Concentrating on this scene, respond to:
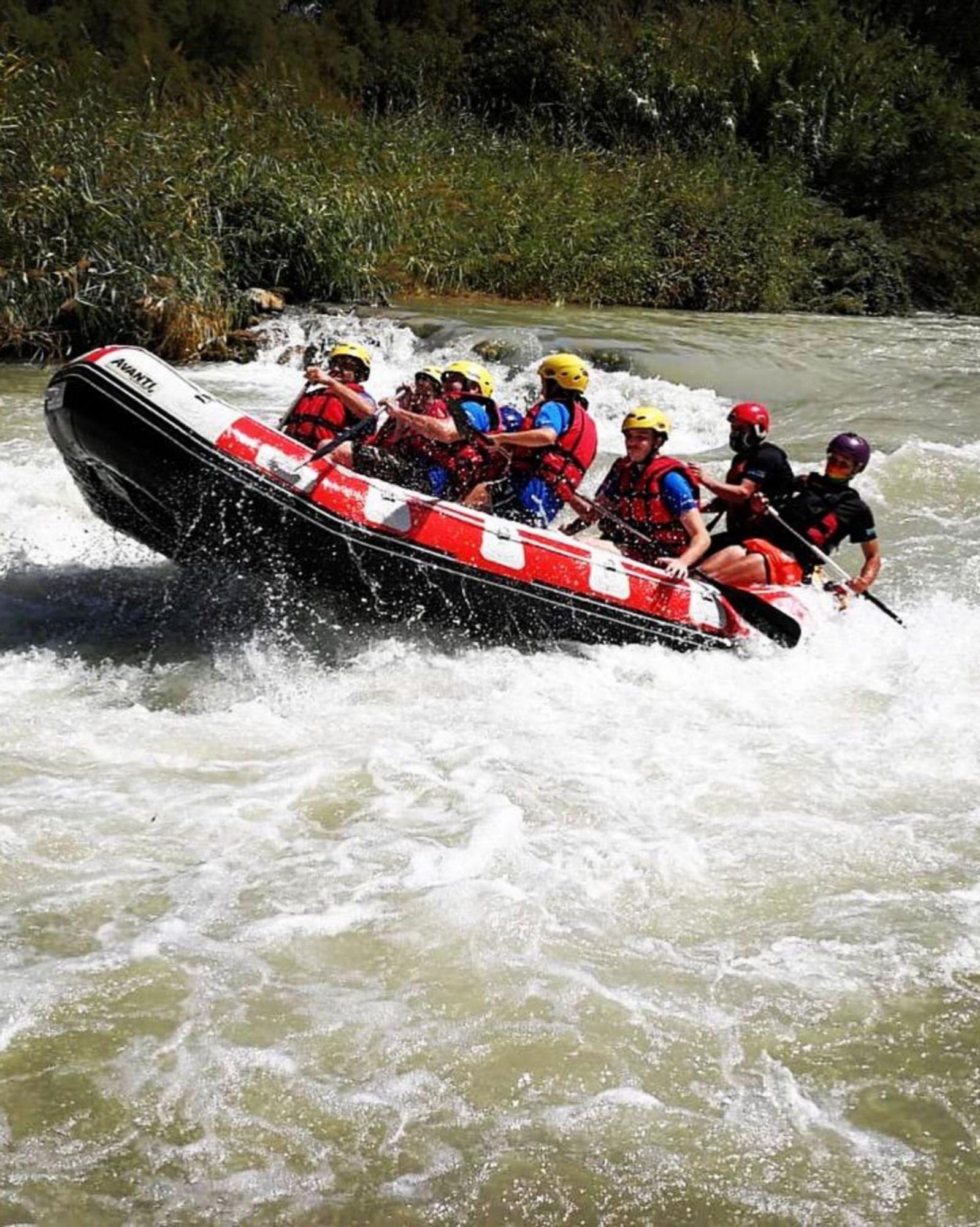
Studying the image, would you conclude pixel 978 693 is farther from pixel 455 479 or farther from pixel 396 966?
pixel 396 966

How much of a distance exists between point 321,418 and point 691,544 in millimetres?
1776

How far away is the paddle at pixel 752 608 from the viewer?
6.14 meters

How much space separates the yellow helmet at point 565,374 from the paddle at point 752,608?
499mm

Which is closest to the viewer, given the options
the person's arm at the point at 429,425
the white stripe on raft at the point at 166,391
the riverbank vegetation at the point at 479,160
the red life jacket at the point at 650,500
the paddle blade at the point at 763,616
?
the white stripe on raft at the point at 166,391

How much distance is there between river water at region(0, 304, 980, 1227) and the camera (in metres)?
2.81

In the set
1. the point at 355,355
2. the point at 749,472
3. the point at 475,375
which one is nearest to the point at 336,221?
the point at 355,355

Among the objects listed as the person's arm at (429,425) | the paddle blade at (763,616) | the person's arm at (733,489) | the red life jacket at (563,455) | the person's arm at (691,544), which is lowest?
the paddle blade at (763,616)

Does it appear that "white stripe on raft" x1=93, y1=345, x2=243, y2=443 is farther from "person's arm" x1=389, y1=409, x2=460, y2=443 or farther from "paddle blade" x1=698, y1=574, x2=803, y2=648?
"paddle blade" x1=698, y1=574, x2=803, y2=648

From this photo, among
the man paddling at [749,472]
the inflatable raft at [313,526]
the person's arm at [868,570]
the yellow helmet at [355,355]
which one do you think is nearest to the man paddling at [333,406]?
the yellow helmet at [355,355]

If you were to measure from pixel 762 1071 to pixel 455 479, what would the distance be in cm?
358

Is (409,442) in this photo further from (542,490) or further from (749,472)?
(749,472)

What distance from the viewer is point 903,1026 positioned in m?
3.34

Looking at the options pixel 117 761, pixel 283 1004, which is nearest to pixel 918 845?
pixel 283 1004

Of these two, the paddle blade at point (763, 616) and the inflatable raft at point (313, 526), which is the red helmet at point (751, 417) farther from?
the inflatable raft at point (313, 526)
